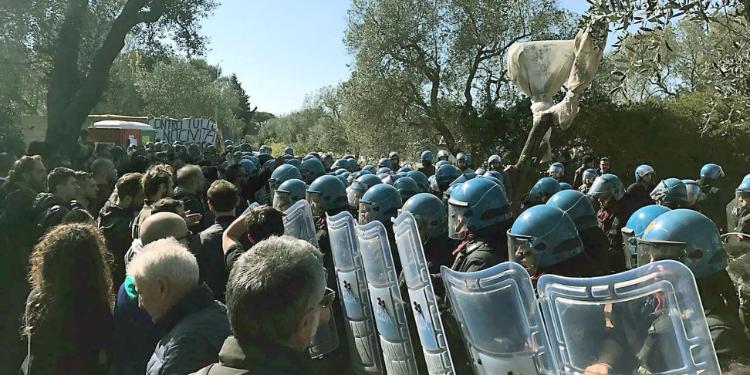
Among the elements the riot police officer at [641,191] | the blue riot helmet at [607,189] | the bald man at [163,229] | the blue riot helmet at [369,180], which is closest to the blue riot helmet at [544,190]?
the blue riot helmet at [607,189]

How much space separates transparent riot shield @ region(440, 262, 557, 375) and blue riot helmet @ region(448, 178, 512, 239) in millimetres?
1685

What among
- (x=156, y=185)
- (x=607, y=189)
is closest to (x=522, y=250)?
(x=156, y=185)

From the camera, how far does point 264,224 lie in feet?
13.7

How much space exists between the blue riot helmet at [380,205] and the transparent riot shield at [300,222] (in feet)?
2.98

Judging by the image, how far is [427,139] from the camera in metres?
24.5

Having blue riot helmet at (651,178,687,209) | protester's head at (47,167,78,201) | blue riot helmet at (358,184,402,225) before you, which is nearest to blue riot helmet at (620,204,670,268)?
blue riot helmet at (358,184,402,225)

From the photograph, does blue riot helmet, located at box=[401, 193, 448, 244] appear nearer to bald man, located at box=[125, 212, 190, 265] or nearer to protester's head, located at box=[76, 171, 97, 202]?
bald man, located at box=[125, 212, 190, 265]

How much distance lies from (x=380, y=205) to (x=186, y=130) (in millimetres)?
20201

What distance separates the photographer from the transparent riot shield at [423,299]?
3.33 meters

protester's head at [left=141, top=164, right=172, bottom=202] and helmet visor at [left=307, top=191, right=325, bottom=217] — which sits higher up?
protester's head at [left=141, top=164, right=172, bottom=202]

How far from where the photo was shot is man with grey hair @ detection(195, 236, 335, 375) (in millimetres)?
2000

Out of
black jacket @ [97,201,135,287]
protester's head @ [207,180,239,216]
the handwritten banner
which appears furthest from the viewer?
the handwritten banner

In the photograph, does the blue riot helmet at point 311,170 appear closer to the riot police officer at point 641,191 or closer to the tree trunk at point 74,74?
the riot police officer at point 641,191

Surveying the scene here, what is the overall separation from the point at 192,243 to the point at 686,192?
554 cm
